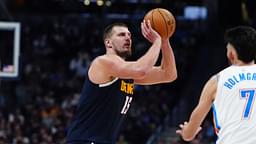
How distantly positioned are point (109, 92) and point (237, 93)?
133 centimetres

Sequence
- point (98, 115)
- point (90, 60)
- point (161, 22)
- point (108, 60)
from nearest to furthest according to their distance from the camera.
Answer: point (98, 115) → point (108, 60) → point (161, 22) → point (90, 60)

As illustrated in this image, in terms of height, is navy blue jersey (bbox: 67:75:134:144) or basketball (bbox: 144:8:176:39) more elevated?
basketball (bbox: 144:8:176:39)

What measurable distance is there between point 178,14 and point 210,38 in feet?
8.04

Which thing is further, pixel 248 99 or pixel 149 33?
pixel 149 33

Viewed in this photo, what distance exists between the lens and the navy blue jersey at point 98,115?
5176 millimetres

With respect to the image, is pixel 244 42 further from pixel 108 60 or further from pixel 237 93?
pixel 108 60

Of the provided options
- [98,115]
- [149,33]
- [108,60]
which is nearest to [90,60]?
[149,33]

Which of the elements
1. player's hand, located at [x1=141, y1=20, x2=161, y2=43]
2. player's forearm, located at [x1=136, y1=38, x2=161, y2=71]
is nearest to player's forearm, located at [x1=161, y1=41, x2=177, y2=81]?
player's hand, located at [x1=141, y1=20, x2=161, y2=43]

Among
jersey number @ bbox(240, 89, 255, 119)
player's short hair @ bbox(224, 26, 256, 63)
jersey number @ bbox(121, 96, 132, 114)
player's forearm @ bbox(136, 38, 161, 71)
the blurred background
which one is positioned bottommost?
the blurred background

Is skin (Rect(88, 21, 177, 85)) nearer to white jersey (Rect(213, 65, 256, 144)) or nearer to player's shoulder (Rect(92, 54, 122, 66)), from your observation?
player's shoulder (Rect(92, 54, 122, 66))

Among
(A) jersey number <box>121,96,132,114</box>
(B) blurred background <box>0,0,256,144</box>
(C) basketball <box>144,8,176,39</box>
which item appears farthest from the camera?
(B) blurred background <box>0,0,256,144</box>

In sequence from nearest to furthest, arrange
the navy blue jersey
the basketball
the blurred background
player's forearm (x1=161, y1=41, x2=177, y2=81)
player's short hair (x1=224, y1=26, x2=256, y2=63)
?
1. player's short hair (x1=224, y1=26, x2=256, y2=63)
2. the navy blue jersey
3. the basketball
4. player's forearm (x1=161, y1=41, x2=177, y2=81)
5. the blurred background

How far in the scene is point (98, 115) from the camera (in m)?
5.18

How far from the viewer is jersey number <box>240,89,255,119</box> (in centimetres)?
423
